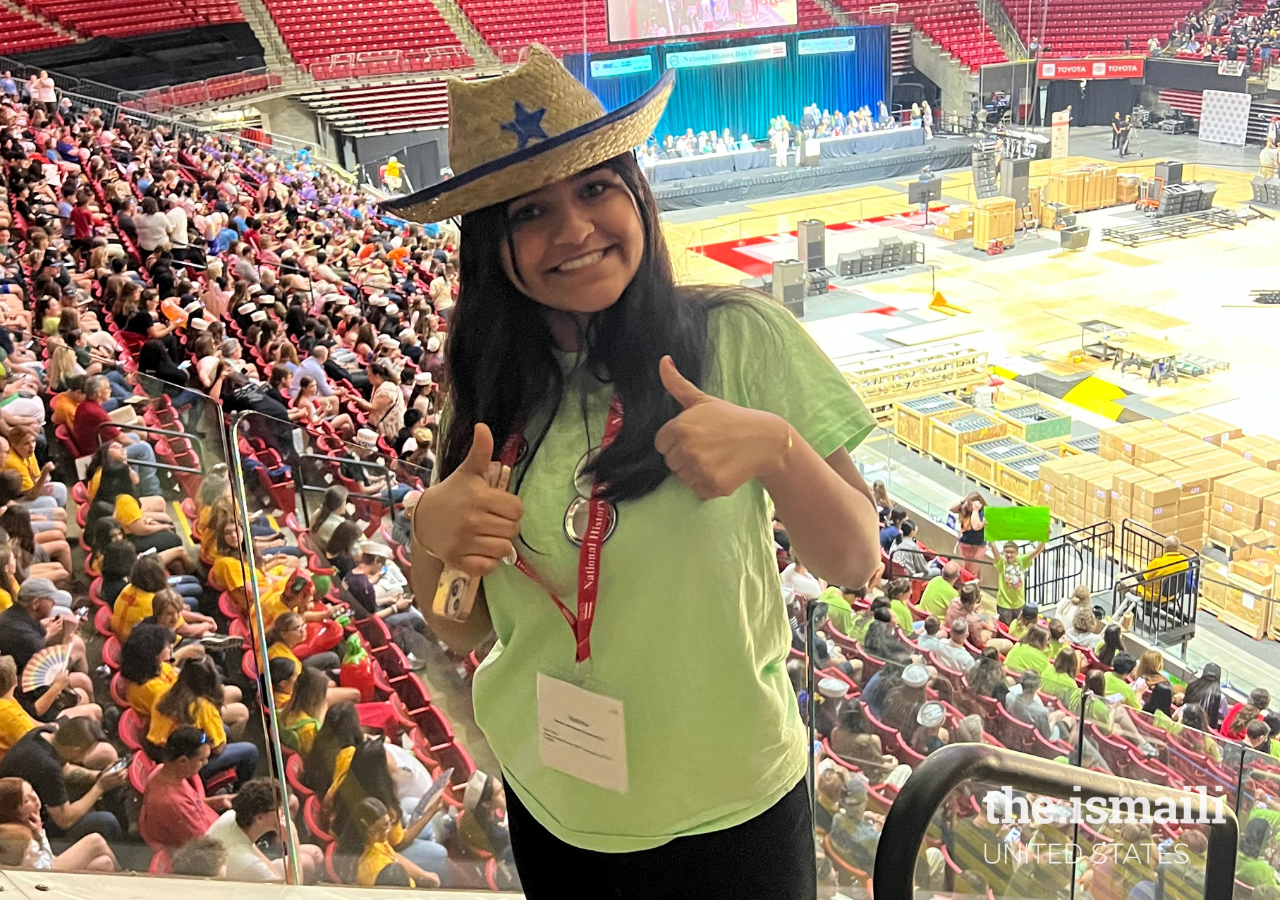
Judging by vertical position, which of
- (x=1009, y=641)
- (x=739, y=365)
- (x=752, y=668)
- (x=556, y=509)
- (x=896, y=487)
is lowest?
(x=896, y=487)

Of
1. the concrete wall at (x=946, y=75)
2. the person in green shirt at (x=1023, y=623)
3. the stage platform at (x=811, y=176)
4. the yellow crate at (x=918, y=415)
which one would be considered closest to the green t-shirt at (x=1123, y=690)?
the person in green shirt at (x=1023, y=623)

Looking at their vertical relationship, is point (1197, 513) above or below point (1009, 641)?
below

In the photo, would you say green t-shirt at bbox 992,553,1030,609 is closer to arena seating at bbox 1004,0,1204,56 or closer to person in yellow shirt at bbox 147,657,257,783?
person in yellow shirt at bbox 147,657,257,783

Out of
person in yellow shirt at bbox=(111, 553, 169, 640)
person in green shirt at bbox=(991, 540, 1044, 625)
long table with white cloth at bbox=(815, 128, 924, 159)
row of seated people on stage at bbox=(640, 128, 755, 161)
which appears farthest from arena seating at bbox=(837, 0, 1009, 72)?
person in yellow shirt at bbox=(111, 553, 169, 640)

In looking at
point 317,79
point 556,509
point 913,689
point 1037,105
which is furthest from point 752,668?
point 1037,105

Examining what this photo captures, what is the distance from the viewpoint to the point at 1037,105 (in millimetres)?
27719

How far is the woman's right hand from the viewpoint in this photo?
123cm

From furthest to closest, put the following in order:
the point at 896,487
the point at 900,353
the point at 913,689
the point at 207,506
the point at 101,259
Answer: the point at 900,353 < the point at 896,487 < the point at 101,259 < the point at 207,506 < the point at 913,689

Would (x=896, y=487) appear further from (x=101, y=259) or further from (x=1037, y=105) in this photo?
(x=1037, y=105)

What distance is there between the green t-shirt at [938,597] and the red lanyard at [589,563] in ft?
18.1

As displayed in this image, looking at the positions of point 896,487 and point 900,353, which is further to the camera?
point 900,353

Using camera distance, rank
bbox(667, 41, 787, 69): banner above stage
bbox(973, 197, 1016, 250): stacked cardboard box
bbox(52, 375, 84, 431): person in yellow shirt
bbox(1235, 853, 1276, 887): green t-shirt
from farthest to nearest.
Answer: bbox(667, 41, 787, 69): banner above stage → bbox(973, 197, 1016, 250): stacked cardboard box → bbox(52, 375, 84, 431): person in yellow shirt → bbox(1235, 853, 1276, 887): green t-shirt

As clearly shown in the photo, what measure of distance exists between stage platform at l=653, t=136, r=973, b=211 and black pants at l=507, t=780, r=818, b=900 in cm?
2132

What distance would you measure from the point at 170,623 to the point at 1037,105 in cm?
2775
